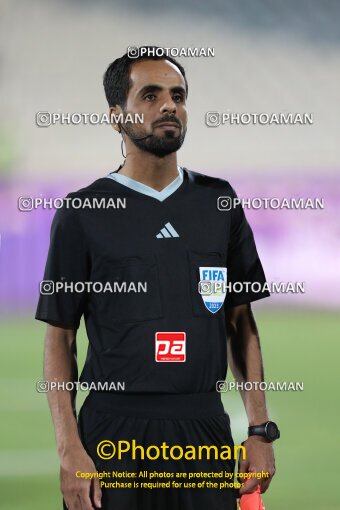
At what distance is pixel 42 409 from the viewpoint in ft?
21.0

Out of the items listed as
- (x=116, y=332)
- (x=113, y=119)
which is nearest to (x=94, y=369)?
(x=116, y=332)

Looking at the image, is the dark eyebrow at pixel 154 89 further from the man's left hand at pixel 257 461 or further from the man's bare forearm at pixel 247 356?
the man's left hand at pixel 257 461

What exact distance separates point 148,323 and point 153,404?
0.17 m

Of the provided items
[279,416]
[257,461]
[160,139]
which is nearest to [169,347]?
[257,461]

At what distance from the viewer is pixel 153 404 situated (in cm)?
200

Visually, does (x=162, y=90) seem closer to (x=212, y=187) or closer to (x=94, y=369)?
(x=212, y=187)

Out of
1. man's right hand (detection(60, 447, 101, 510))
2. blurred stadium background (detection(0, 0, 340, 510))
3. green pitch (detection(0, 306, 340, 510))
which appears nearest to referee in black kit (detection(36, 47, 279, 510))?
man's right hand (detection(60, 447, 101, 510))

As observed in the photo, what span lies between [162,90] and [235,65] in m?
4.57

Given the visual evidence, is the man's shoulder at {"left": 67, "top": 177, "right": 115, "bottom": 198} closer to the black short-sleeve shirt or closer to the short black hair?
the black short-sleeve shirt

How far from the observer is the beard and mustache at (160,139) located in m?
2.06

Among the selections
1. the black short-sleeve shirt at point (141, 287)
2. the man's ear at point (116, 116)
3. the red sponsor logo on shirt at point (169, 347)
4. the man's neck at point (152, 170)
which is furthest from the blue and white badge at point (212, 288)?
the man's ear at point (116, 116)

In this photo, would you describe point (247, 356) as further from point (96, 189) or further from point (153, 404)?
point (96, 189)

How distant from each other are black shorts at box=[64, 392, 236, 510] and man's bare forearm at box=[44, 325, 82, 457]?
6 cm

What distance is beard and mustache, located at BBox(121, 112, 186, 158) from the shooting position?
2.06 m
